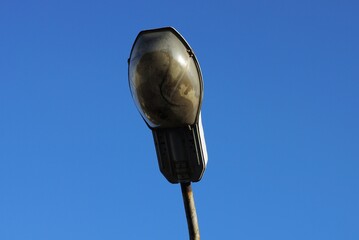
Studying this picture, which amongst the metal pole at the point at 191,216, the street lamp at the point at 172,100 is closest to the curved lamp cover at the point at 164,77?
the street lamp at the point at 172,100

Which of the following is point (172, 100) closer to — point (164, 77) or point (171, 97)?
point (171, 97)

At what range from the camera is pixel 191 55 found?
493cm

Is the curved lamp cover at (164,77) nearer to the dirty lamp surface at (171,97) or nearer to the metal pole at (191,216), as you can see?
the dirty lamp surface at (171,97)

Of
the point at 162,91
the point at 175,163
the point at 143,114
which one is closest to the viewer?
the point at 162,91

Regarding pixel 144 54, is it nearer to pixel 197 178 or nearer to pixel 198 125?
pixel 198 125

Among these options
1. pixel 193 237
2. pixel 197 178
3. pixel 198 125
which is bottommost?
pixel 193 237

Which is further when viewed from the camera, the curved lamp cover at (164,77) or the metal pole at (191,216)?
the metal pole at (191,216)

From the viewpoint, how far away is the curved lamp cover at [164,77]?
468 centimetres

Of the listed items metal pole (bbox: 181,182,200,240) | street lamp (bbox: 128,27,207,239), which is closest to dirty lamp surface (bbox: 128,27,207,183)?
street lamp (bbox: 128,27,207,239)

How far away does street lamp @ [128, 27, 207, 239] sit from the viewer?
4.70m

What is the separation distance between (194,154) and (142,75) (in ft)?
3.26

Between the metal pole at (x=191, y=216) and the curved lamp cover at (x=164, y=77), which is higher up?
the curved lamp cover at (x=164, y=77)

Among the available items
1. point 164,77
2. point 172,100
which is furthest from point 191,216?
point 164,77

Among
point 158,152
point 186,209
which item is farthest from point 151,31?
point 186,209
